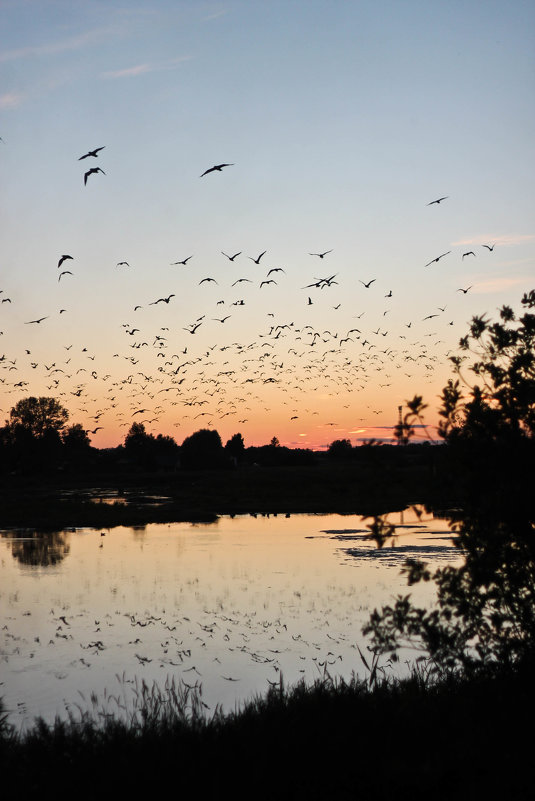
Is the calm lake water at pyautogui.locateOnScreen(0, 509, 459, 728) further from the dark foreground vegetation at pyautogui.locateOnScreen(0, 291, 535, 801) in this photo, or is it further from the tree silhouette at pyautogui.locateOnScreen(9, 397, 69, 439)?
the tree silhouette at pyautogui.locateOnScreen(9, 397, 69, 439)

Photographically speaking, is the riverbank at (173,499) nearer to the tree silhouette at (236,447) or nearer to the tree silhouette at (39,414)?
the tree silhouette at (39,414)

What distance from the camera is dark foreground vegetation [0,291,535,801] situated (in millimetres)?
8867

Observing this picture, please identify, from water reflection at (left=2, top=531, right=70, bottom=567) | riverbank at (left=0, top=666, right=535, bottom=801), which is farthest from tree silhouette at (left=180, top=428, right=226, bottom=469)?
riverbank at (left=0, top=666, right=535, bottom=801)

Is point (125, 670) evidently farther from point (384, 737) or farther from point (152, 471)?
point (152, 471)

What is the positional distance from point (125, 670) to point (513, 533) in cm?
1018

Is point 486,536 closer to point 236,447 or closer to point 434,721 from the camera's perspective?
point 434,721

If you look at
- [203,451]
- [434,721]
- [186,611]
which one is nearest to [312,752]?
[434,721]

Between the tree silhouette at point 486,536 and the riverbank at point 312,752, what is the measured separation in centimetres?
81

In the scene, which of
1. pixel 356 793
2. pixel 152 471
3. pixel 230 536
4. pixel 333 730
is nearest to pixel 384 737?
pixel 333 730

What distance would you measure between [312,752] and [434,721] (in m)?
1.75

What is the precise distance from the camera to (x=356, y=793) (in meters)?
8.55

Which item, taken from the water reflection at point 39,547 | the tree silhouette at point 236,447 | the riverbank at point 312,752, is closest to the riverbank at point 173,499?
the water reflection at point 39,547

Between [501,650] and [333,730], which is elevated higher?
[501,650]

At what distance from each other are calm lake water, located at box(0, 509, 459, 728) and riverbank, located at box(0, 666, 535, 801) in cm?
267
